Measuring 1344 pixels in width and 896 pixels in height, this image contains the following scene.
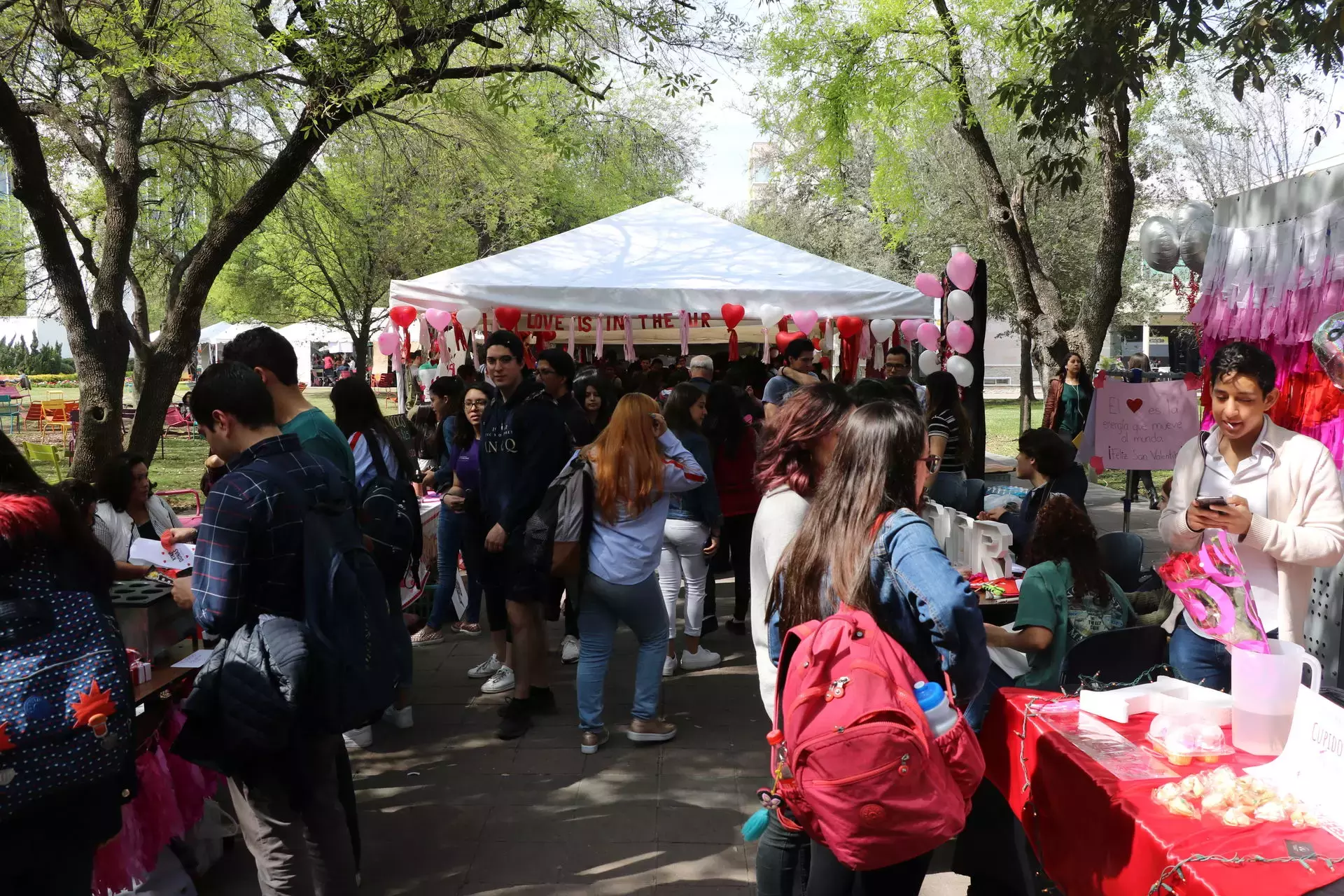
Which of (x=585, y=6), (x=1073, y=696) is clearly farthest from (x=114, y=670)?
(x=585, y=6)

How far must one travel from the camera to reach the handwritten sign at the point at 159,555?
469cm

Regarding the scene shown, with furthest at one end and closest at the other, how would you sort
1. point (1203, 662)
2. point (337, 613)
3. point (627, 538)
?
1. point (627, 538)
2. point (1203, 662)
3. point (337, 613)

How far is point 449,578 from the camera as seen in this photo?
20.9 feet

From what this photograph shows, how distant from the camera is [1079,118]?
23.7 feet

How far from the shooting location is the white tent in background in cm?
4188

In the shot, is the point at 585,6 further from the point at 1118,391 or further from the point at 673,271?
the point at 1118,391

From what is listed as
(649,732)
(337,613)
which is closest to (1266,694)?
(337,613)

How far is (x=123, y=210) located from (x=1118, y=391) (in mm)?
9038

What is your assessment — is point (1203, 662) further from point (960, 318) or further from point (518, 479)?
point (960, 318)

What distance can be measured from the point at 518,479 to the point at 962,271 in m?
5.41

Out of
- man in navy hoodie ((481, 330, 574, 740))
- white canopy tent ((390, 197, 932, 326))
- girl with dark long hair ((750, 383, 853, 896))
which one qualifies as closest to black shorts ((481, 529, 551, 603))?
man in navy hoodie ((481, 330, 574, 740))

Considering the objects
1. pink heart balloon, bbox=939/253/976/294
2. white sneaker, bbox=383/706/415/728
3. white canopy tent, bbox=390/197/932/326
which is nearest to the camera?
white sneaker, bbox=383/706/415/728

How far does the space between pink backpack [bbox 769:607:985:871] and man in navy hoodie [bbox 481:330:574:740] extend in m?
2.76

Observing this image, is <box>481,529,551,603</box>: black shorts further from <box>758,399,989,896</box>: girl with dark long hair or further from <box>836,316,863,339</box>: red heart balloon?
<box>836,316,863,339</box>: red heart balloon
